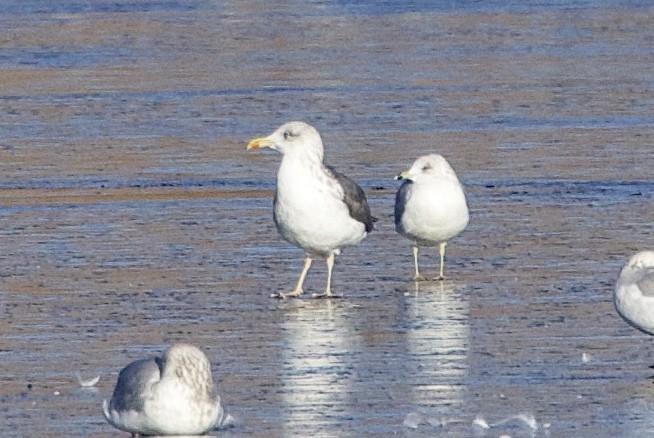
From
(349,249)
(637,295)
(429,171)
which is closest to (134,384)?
(637,295)

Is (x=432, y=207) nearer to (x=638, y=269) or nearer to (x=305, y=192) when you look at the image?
(x=305, y=192)

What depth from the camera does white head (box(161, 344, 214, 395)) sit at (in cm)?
779

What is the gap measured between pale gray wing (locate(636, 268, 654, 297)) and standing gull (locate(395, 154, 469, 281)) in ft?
10.1

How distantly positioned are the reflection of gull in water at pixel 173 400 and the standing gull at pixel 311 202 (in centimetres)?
377

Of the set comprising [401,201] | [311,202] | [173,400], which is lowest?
[401,201]

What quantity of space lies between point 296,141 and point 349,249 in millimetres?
1453

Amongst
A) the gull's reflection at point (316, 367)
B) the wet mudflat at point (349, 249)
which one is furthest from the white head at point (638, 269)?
the gull's reflection at point (316, 367)

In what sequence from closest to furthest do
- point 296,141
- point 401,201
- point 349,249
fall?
1. point 296,141
2. point 401,201
3. point 349,249

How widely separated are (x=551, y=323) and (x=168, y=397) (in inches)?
130

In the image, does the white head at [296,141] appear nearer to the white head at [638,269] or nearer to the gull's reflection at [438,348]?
the gull's reflection at [438,348]

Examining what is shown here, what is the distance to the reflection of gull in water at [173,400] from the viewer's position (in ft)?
25.5

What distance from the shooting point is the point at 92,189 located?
52.3 ft

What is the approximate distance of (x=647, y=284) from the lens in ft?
30.4

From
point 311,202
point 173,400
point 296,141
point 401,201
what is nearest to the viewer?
point 173,400
